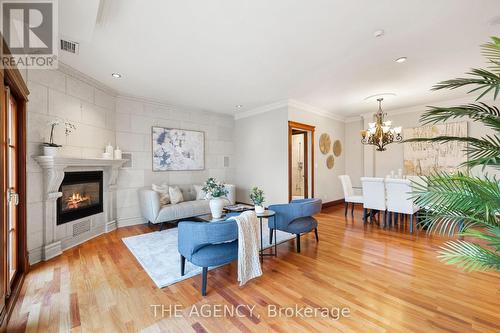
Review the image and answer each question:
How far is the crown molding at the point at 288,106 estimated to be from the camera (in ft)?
17.2

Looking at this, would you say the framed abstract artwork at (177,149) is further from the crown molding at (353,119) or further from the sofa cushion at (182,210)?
the crown molding at (353,119)

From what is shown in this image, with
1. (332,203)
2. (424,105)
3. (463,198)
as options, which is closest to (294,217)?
(463,198)

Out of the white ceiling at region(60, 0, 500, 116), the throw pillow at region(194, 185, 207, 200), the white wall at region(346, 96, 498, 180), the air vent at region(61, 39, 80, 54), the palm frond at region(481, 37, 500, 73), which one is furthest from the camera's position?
the white wall at region(346, 96, 498, 180)

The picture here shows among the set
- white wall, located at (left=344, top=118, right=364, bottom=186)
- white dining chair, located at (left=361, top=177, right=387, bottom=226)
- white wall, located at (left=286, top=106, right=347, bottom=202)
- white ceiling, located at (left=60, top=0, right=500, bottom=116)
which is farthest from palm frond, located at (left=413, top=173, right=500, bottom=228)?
white wall, located at (left=344, top=118, right=364, bottom=186)

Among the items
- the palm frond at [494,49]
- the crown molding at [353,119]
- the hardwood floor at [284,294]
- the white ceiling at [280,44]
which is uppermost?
the white ceiling at [280,44]

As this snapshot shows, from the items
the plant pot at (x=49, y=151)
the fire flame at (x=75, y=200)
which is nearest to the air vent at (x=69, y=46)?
the plant pot at (x=49, y=151)

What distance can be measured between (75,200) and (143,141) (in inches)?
69.8

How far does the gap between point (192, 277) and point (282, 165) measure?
3.37 metres

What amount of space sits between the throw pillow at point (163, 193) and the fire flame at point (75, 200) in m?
1.21

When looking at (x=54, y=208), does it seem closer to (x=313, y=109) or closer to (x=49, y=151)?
(x=49, y=151)

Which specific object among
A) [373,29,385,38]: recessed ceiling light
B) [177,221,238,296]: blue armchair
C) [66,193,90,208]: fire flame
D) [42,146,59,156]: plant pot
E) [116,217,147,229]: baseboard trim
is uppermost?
[373,29,385,38]: recessed ceiling light

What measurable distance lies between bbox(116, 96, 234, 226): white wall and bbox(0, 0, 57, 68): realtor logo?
5.96 feet

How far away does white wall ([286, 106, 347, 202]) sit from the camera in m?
5.62

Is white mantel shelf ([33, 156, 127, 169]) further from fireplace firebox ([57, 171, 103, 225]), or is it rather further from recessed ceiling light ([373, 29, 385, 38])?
recessed ceiling light ([373, 29, 385, 38])
